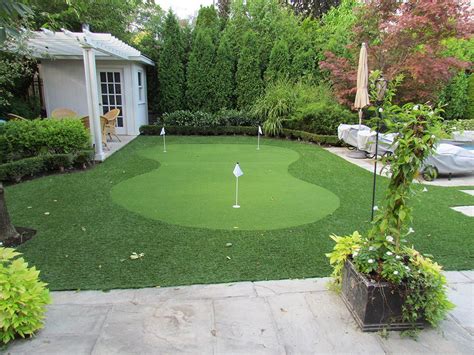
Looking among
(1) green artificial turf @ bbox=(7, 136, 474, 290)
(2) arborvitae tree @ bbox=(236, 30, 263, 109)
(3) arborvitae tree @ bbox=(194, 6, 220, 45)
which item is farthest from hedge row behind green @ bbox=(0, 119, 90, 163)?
(3) arborvitae tree @ bbox=(194, 6, 220, 45)

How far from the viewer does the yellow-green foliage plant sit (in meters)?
2.07

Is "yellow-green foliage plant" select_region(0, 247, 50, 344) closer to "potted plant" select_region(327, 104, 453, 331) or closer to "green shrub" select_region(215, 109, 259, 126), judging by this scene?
"potted plant" select_region(327, 104, 453, 331)

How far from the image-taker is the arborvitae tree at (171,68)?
1319 cm

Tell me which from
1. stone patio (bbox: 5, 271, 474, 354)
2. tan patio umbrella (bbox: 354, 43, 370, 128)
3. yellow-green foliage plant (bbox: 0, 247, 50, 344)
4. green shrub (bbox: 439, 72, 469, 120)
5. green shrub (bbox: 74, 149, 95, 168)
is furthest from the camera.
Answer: green shrub (bbox: 439, 72, 469, 120)

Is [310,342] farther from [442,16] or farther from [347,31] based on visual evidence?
[347,31]

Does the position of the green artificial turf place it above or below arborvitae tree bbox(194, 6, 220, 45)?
below

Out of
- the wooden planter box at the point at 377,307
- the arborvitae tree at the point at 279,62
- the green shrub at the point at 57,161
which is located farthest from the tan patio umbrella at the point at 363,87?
the arborvitae tree at the point at 279,62

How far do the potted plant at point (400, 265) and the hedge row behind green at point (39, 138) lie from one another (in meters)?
6.30

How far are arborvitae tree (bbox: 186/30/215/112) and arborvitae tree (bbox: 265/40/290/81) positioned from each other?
7.49 ft

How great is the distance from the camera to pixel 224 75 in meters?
13.5

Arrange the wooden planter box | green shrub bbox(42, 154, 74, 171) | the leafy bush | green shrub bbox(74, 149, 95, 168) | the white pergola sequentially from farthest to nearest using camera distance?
the leafy bush < the white pergola < green shrub bbox(74, 149, 95, 168) < green shrub bbox(42, 154, 74, 171) < the wooden planter box

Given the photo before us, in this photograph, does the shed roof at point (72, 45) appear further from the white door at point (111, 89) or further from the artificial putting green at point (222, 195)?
the artificial putting green at point (222, 195)

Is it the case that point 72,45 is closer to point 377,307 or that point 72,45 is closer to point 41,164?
point 41,164

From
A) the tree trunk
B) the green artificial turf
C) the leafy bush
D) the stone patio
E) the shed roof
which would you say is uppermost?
the shed roof
